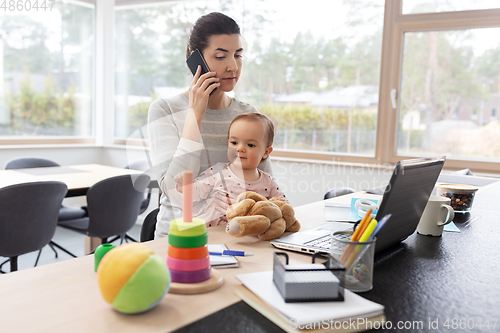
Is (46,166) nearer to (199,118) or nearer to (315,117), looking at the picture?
(315,117)

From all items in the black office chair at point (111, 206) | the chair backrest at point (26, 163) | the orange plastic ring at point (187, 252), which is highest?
the orange plastic ring at point (187, 252)

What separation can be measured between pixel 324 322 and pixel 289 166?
3308mm

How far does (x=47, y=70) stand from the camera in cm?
462

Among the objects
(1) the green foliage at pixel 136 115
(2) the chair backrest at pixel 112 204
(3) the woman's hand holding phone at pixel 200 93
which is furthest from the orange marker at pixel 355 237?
(1) the green foliage at pixel 136 115

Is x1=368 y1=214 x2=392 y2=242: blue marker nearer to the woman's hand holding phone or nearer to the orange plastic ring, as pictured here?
the orange plastic ring

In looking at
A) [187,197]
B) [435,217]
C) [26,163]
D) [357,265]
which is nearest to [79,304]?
[187,197]

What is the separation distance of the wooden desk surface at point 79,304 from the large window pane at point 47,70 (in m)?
4.23

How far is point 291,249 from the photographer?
1018mm

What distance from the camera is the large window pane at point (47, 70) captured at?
433 centimetres

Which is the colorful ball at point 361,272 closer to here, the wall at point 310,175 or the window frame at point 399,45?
the wall at point 310,175

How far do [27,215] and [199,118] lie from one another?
1.47 metres

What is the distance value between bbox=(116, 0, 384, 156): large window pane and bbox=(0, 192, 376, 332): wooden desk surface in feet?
9.98

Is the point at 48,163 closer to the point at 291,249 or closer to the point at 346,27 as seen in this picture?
the point at 346,27

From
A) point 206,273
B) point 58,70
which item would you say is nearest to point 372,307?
point 206,273
